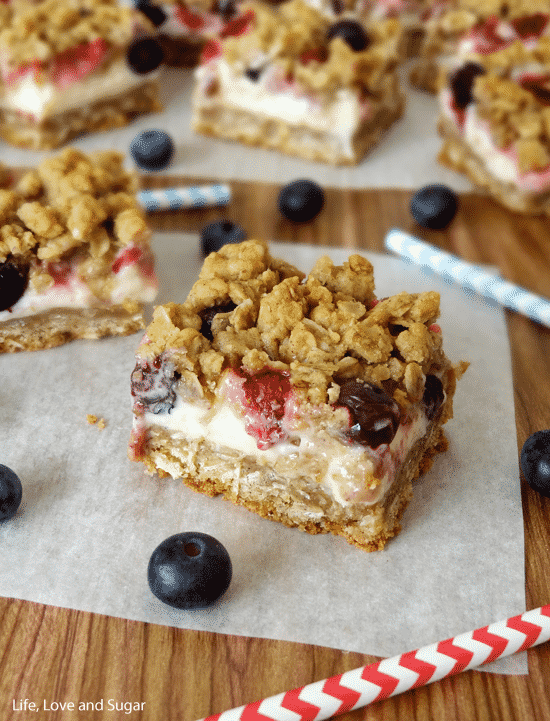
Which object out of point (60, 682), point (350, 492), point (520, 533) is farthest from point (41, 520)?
point (520, 533)

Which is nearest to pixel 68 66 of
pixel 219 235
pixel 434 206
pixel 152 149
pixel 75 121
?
pixel 75 121

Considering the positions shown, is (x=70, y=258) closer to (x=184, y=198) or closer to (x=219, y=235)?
(x=219, y=235)

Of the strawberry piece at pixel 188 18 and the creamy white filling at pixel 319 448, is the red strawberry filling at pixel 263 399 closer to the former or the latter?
the creamy white filling at pixel 319 448

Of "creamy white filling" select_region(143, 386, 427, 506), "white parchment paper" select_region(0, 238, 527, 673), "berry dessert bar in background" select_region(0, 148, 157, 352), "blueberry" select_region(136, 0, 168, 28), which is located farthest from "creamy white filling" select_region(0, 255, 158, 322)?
"blueberry" select_region(136, 0, 168, 28)

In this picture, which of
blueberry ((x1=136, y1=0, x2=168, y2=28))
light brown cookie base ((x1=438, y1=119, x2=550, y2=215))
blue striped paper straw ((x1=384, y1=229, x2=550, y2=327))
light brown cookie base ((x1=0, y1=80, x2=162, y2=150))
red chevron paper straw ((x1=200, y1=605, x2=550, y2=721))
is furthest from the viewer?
blueberry ((x1=136, y1=0, x2=168, y2=28))

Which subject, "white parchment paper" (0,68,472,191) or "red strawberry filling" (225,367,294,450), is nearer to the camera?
"red strawberry filling" (225,367,294,450)

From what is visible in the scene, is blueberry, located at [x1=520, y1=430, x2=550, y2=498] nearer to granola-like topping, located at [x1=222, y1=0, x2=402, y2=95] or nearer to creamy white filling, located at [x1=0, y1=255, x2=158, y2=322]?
creamy white filling, located at [x1=0, y1=255, x2=158, y2=322]
